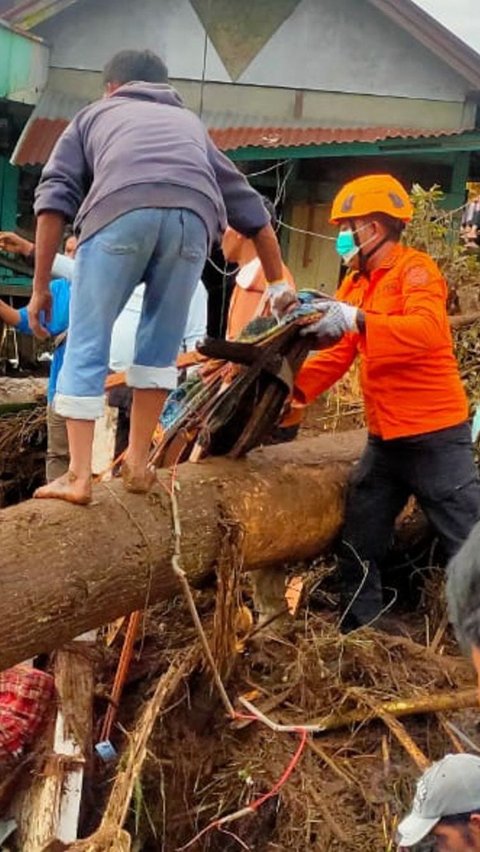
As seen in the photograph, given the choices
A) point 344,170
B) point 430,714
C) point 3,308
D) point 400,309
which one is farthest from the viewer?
point 344,170

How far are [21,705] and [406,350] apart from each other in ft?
6.40

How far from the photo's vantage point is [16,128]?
1130 centimetres

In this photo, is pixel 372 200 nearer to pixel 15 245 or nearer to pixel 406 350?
pixel 406 350

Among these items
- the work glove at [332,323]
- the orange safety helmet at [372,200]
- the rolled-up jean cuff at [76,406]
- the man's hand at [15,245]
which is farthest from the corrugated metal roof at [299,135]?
the rolled-up jean cuff at [76,406]

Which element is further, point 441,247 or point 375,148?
point 375,148

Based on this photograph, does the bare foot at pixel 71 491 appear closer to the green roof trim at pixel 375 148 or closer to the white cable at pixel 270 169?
the green roof trim at pixel 375 148

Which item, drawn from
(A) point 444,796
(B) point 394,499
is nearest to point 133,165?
(B) point 394,499

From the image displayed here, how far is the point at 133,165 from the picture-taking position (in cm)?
330

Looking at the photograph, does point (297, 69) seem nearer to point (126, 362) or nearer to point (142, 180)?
point (126, 362)

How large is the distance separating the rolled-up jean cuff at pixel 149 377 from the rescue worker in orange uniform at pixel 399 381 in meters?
0.76

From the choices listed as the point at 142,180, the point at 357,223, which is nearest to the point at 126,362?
the point at 357,223

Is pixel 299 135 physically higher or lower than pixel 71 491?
higher

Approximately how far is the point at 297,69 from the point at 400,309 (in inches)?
332

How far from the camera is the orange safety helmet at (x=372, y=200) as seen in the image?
4.10 m
